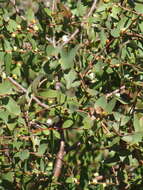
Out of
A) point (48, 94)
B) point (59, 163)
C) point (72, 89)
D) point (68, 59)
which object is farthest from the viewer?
point (59, 163)

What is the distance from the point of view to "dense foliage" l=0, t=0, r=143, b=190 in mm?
1517

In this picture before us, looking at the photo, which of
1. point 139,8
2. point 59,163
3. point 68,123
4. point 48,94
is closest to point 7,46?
point 48,94

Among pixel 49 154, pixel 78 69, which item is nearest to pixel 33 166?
pixel 49 154

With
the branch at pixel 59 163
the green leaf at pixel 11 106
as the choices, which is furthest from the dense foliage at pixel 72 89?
the branch at pixel 59 163

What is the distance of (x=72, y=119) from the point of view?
1.59 meters

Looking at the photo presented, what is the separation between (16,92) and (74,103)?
10.9 inches

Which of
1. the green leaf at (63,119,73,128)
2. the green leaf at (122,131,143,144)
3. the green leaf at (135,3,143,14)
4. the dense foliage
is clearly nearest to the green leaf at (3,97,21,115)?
the dense foliage

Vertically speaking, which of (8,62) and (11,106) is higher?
(8,62)

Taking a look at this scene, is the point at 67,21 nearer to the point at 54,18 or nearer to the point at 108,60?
the point at 54,18

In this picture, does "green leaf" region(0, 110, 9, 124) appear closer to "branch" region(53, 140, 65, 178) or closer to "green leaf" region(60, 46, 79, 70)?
"green leaf" region(60, 46, 79, 70)

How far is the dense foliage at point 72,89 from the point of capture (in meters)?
1.52

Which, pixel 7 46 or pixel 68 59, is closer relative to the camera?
pixel 68 59

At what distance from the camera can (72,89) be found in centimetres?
164

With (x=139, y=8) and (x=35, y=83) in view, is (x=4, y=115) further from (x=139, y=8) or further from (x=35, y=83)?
(x=139, y=8)
